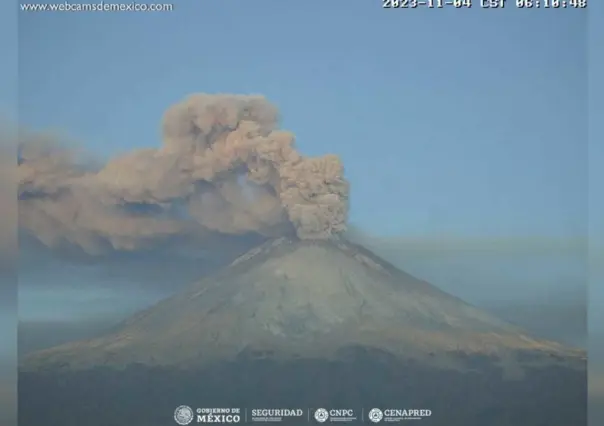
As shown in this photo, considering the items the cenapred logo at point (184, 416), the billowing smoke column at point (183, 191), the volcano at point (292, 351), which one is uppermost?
the billowing smoke column at point (183, 191)

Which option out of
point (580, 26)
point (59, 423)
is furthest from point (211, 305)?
point (580, 26)

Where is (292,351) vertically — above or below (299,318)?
below

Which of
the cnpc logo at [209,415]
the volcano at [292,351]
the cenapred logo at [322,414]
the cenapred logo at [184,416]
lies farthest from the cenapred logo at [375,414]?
the cenapred logo at [184,416]

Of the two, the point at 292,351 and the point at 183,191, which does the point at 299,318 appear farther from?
the point at 183,191

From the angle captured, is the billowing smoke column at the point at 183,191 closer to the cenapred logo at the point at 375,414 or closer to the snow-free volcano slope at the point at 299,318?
the snow-free volcano slope at the point at 299,318

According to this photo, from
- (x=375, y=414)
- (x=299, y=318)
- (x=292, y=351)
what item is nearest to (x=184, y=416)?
(x=292, y=351)

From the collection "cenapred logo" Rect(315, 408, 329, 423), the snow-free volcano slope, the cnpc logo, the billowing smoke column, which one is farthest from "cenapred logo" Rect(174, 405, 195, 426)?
the billowing smoke column
